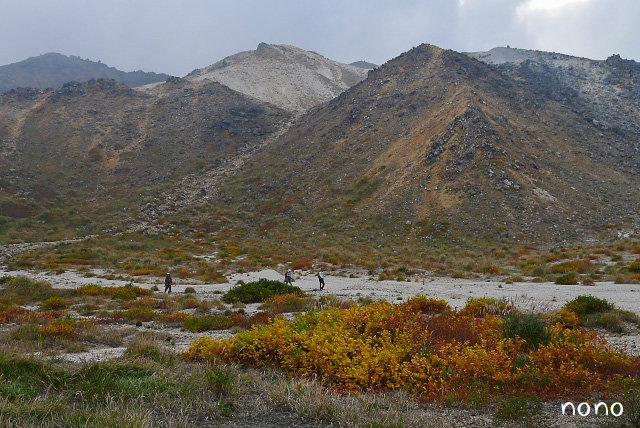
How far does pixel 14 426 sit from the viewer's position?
4.11 m

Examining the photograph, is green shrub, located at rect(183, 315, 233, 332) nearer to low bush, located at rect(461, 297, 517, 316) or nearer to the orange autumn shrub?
the orange autumn shrub

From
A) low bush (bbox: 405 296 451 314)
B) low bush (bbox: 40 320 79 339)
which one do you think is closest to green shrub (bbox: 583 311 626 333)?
low bush (bbox: 405 296 451 314)

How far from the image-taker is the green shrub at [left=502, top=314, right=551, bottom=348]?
8180mm

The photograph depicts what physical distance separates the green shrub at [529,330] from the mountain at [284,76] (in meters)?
97.0

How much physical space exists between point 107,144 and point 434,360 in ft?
284

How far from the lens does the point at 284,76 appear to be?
4769 inches

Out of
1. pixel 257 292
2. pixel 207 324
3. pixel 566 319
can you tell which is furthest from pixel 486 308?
pixel 257 292

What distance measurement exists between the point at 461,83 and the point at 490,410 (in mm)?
68635

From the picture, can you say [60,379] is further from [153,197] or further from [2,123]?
[2,123]

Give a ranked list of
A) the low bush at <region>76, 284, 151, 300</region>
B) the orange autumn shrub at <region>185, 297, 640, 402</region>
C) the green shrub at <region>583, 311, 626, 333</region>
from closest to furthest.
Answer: the orange autumn shrub at <region>185, 297, 640, 402</region>
the green shrub at <region>583, 311, 626, 333</region>
the low bush at <region>76, 284, 151, 300</region>

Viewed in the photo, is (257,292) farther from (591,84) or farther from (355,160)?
(591,84)

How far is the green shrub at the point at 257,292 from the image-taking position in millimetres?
18297

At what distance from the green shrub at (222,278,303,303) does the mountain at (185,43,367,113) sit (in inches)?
3406

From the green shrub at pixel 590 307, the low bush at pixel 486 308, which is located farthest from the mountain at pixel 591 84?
the low bush at pixel 486 308
